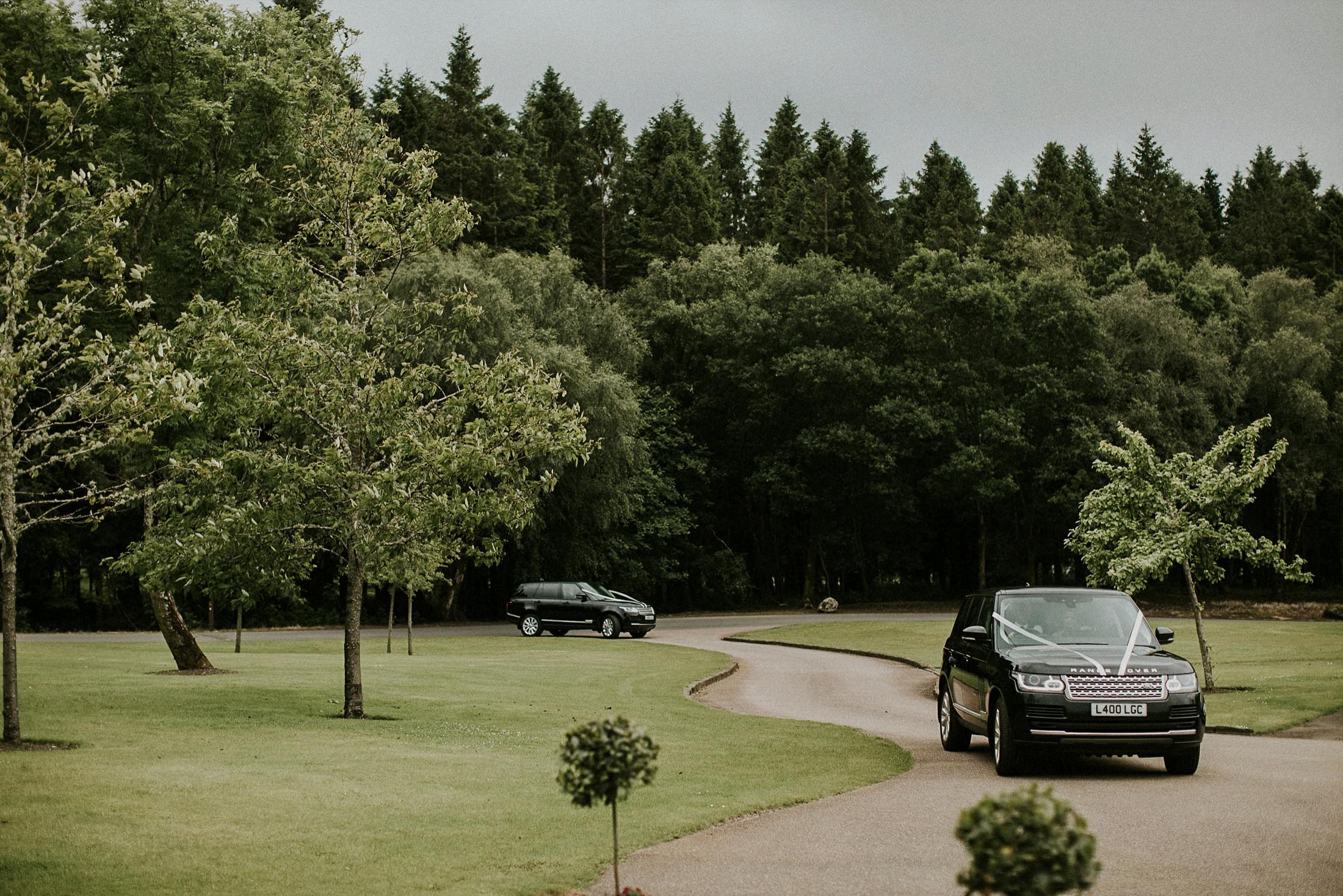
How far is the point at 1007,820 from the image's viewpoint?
4.68 m

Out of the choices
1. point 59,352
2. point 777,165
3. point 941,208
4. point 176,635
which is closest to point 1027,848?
point 59,352

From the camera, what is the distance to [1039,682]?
12.0 metres

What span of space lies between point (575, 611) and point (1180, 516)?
23136mm

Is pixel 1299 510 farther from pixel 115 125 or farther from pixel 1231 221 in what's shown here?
pixel 115 125

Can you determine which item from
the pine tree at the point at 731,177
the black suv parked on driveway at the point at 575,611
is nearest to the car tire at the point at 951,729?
the black suv parked on driveway at the point at 575,611

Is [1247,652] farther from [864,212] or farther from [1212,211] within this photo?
[1212,211]

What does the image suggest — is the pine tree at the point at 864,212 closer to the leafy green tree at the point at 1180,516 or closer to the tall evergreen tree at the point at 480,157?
the tall evergreen tree at the point at 480,157

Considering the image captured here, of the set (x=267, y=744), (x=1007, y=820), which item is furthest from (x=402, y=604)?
(x=1007, y=820)

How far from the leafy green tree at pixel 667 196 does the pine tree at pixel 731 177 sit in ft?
15.7

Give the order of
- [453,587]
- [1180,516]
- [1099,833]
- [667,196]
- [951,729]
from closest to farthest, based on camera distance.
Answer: [1099,833]
[951,729]
[1180,516]
[453,587]
[667,196]

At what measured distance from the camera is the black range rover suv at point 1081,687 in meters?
11.8

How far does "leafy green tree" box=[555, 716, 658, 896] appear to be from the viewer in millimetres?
6629

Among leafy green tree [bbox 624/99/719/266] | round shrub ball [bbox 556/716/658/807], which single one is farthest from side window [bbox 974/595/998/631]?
leafy green tree [bbox 624/99/719/266]

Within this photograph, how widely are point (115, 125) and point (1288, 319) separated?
184 ft
